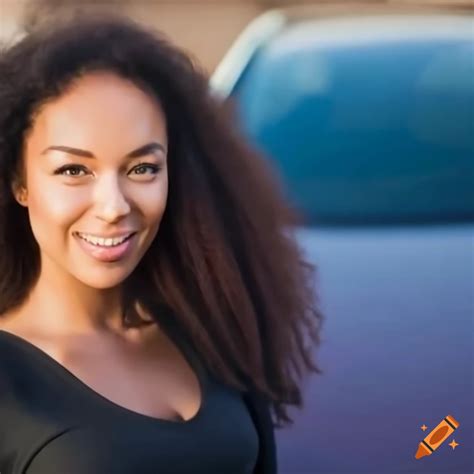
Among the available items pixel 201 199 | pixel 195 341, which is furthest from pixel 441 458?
pixel 201 199

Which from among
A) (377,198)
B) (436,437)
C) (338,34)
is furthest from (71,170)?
(338,34)

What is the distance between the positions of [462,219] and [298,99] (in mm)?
381

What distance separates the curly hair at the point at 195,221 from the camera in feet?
3.39

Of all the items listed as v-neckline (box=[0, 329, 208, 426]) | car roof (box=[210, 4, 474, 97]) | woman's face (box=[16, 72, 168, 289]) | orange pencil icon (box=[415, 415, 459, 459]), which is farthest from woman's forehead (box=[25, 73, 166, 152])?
car roof (box=[210, 4, 474, 97])

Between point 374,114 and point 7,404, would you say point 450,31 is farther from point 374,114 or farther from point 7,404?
point 7,404

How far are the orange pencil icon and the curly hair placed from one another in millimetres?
184

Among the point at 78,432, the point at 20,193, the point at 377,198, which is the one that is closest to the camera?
the point at 78,432

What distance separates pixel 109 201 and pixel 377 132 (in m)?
0.84

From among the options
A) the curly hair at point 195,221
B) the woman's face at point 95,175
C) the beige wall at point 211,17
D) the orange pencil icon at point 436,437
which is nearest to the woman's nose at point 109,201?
the woman's face at point 95,175

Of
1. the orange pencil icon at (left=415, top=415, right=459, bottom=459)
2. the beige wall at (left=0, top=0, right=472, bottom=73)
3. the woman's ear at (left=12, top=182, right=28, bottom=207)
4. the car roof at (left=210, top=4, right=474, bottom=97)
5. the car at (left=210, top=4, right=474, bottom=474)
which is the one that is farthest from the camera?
the beige wall at (left=0, top=0, right=472, bottom=73)

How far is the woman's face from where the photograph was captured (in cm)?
99

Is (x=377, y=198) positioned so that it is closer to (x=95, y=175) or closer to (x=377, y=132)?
(x=377, y=132)

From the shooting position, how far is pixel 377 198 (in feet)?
5.57

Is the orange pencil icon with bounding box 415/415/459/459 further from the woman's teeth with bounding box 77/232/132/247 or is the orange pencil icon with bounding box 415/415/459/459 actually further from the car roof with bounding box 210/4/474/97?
the car roof with bounding box 210/4/474/97
